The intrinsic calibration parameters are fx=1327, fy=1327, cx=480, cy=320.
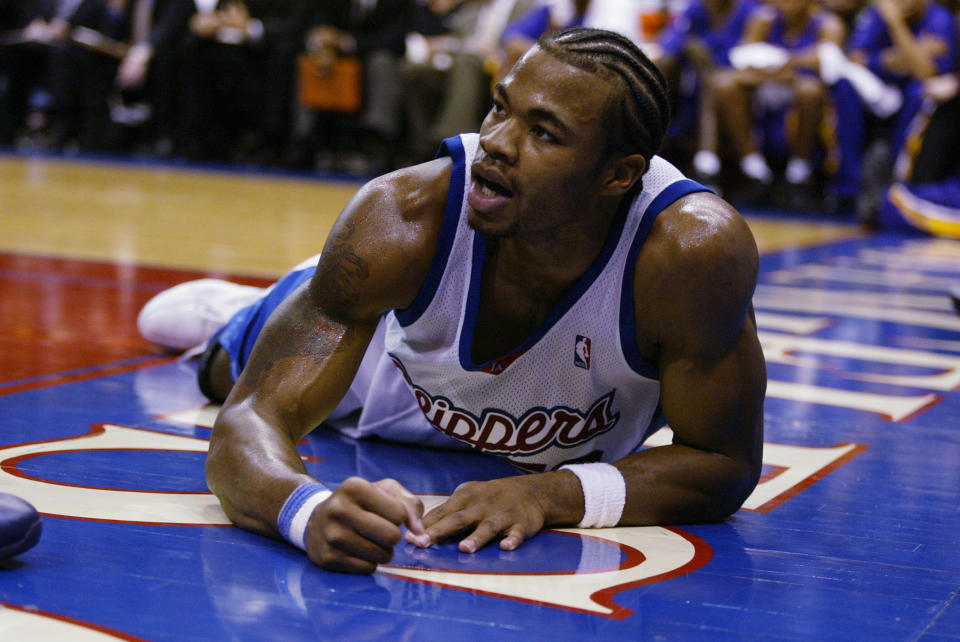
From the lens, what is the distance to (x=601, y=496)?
7.59ft

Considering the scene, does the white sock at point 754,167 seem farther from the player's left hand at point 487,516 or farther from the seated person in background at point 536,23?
the player's left hand at point 487,516

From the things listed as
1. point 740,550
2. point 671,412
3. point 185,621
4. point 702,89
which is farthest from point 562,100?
point 702,89

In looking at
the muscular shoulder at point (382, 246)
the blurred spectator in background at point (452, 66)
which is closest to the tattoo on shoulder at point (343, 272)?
the muscular shoulder at point (382, 246)

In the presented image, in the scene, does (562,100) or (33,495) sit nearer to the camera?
(562,100)

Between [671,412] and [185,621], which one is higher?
[671,412]

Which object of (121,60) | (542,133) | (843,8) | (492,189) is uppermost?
(843,8)

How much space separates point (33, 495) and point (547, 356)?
0.93 metres

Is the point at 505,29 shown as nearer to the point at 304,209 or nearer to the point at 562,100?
the point at 304,209

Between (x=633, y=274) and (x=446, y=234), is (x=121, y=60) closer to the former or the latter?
(x=446, y=234)

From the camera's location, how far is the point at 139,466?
8.41ft

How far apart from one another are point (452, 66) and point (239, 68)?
7.52 ft

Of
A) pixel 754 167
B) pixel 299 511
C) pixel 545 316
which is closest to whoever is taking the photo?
pixel 299 511

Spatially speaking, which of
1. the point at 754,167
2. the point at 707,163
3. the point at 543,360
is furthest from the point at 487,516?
the point at 754,167

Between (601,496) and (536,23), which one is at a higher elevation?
(536,23)
